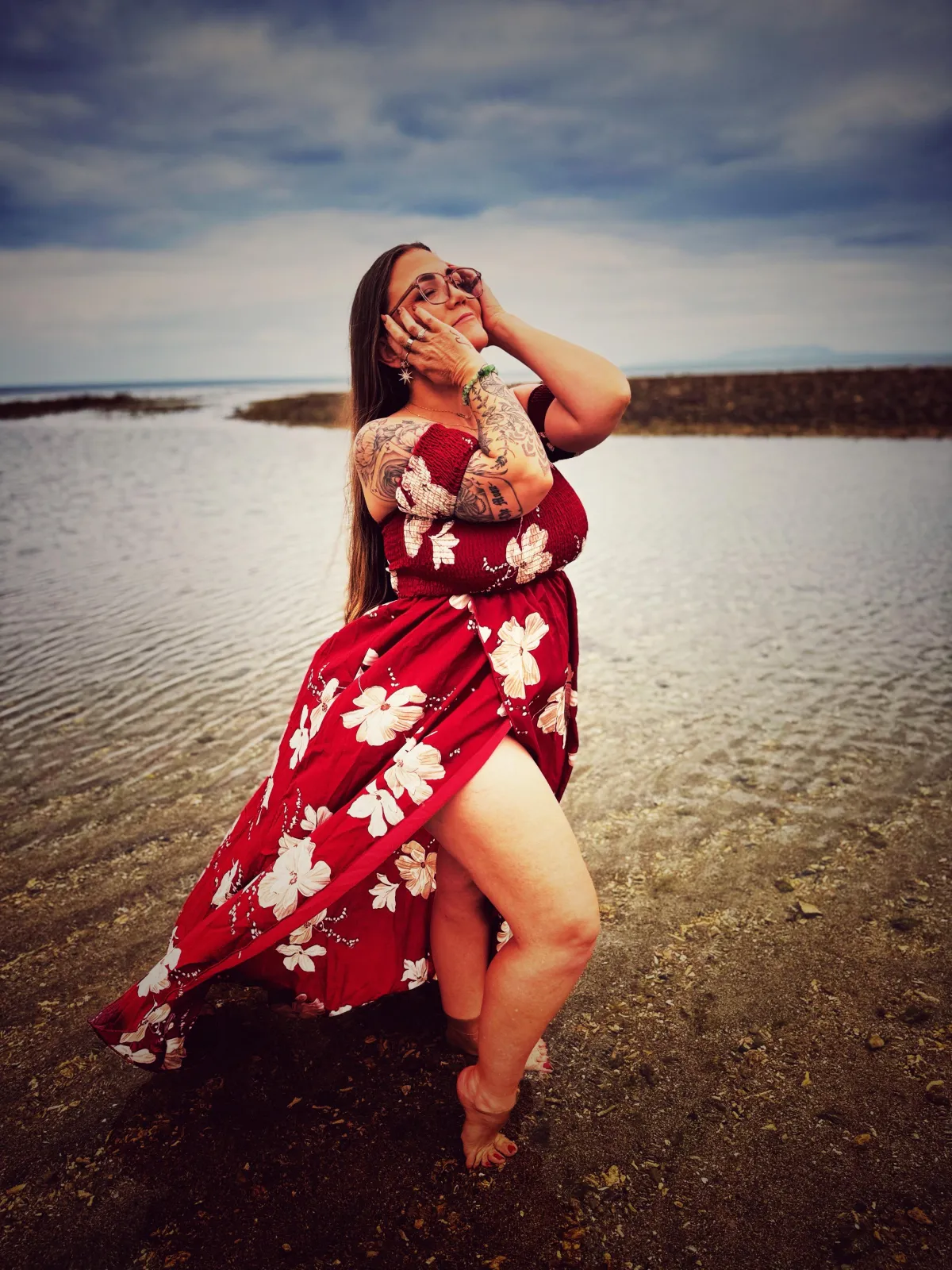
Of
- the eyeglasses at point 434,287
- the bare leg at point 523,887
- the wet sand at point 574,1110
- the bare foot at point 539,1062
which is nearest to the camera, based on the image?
the bare leg at point 523,887

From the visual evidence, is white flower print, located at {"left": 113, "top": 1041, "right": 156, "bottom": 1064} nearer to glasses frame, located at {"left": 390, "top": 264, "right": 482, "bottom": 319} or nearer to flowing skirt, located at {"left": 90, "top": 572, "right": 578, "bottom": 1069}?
flowing skirt, located at {"left": 90, "top": 572, "right": 578, "bottom": 1069}

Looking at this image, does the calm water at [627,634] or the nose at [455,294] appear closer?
the nose at [455,294]

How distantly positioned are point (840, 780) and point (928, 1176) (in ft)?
6.66

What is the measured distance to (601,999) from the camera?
8.00ft

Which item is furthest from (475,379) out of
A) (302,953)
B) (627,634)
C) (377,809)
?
(627,634)

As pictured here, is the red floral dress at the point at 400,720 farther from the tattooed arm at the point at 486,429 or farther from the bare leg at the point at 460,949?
the bare leg at the point at 460,949

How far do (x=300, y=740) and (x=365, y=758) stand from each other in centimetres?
27

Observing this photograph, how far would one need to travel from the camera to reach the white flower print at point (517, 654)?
179cm

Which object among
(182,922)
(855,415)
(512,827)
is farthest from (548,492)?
(855,415)

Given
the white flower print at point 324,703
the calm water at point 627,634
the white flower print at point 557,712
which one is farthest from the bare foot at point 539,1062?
the calm water at point 627,634

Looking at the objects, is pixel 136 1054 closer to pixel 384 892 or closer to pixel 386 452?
pixel 384 892

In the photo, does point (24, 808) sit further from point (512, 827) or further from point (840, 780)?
point (840, 780)

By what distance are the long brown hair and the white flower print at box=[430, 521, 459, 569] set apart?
376 mm

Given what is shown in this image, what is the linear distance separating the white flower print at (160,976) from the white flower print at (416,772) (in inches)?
32.9
